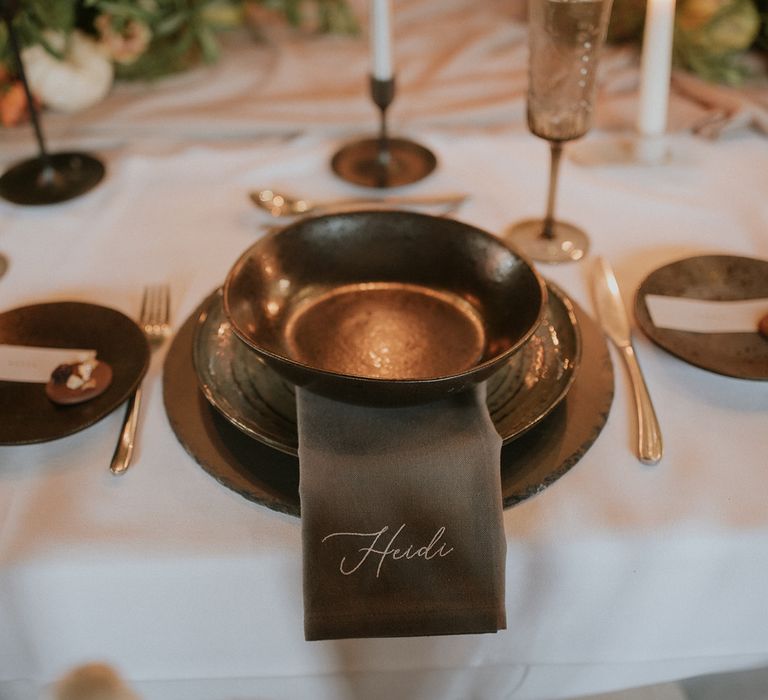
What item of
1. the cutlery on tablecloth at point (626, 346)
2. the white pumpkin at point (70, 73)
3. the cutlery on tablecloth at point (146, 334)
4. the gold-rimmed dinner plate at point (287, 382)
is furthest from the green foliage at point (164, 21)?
the cutlery on tablecloth at point (626, 346)

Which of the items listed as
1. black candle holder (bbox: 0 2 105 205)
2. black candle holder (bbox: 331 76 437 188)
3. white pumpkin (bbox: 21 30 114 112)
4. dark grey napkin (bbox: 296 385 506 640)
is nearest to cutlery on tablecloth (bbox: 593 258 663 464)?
dark grey napkin (bbox: 296 385 506 640)

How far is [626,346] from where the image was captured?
0.65 m

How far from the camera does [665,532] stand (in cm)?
51

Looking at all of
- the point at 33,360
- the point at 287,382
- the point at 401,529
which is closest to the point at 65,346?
the point at 33,360

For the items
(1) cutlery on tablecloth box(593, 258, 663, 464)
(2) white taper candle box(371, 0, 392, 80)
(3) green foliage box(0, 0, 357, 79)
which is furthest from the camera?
(3) green foliage box(0, 0, 357, 79)

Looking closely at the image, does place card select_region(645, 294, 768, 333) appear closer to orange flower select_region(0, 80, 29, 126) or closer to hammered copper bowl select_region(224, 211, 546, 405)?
hammered copper bowl select_region(224, 211, 546, 405)

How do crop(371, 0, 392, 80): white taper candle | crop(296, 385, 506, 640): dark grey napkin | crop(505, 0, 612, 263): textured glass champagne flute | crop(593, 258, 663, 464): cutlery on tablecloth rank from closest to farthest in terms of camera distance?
crop(296, 385, 506, 640): dark grey napkin, crop(593, 258, 663, 464): cutlery on tablecloth, crop(505, 0, 612, 263): textured glass champagne flute, crop(371, 0, 392, 80): white taper candle

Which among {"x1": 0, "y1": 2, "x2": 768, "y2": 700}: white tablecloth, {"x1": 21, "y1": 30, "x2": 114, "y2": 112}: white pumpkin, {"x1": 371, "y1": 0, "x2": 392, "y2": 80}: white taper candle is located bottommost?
{"x1": 0, "y1": 2, "x2": 768, "y2": 700}: white tablecloth

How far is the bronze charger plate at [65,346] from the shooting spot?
56 cm

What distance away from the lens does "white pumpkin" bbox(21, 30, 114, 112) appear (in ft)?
3.23

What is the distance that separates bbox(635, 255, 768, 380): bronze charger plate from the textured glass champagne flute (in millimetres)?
108

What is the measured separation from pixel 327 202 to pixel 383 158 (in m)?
0.12

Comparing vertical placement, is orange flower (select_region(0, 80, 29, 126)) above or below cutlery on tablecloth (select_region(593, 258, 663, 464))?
above

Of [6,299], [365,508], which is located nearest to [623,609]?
[365,508]
